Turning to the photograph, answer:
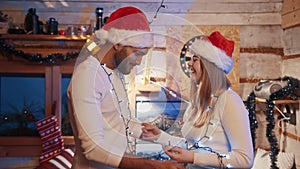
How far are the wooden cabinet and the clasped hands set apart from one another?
44.9 inches

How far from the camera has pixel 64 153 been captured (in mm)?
2531

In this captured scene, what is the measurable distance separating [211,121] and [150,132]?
0.81 feet

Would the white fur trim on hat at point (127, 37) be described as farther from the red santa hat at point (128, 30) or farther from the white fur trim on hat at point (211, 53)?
the white fur trim on hat at point (211, 53)

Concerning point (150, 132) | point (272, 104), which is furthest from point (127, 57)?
point (272, 104)

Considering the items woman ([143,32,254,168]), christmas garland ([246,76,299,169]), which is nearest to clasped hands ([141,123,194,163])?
woman ([143,32,254,168])

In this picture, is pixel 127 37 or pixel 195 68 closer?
pixel 127 37

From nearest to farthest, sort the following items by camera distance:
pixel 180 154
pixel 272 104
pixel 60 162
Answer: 1. pixel 180 154
2. pixel 272 104
3. pixel 60 162

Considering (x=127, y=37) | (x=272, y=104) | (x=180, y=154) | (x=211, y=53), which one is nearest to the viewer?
(x=127, y=37)

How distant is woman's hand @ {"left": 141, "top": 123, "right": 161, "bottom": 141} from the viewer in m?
1.57

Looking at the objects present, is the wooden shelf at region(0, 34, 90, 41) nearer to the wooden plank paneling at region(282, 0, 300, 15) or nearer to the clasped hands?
the clasped hands

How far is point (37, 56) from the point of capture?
2.54 meters

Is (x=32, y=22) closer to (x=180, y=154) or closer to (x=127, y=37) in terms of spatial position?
(x=127, y=37)

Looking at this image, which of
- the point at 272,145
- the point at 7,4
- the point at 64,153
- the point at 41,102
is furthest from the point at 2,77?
the point at 272,145

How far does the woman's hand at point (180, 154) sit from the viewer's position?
151 centimetres
